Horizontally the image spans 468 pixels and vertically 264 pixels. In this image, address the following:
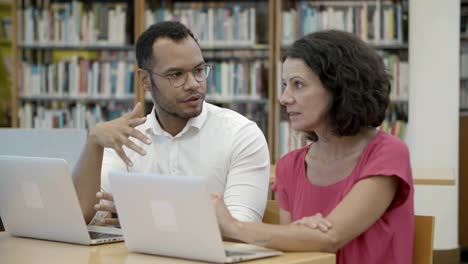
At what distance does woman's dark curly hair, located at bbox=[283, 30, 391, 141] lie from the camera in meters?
2.15

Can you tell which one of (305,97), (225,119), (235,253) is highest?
(305,97)

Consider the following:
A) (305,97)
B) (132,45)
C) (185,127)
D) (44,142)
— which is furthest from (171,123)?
(132,45)

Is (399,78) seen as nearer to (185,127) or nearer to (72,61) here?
(72,61)

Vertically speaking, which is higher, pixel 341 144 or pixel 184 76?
pixel 184 76

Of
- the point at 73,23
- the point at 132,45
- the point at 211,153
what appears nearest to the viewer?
the point at 211,153

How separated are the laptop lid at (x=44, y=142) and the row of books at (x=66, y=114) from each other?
12.1 ft

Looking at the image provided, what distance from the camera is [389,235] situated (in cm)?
214

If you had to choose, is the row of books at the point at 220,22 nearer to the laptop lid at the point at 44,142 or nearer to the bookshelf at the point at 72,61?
the bookshelf at the point at 72,61

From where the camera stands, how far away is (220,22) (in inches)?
248

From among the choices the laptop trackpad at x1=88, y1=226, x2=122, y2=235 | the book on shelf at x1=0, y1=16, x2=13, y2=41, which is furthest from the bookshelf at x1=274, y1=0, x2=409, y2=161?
the laptop trackpad at x1=88, y1=226, x2=122, y2=235

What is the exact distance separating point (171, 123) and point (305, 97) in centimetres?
79

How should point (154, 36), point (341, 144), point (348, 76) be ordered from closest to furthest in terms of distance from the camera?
1. point (348, 76)
2. point (341, 144)
3. point (154, 36)

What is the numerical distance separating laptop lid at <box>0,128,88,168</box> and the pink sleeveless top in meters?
0.97

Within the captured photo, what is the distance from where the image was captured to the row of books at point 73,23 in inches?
256
